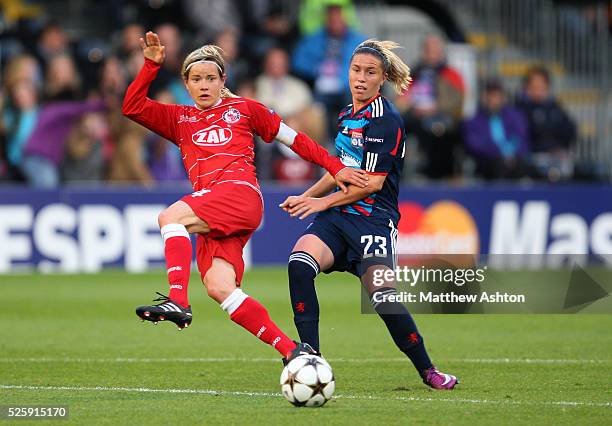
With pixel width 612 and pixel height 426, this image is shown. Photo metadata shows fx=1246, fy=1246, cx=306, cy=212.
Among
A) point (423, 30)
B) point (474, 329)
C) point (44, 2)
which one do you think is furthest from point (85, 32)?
point (474, 329)

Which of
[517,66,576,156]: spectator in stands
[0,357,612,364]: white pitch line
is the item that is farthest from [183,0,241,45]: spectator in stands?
[0,357,612,364]: white pitch line

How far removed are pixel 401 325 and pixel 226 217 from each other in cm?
128

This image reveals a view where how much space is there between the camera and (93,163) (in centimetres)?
1788

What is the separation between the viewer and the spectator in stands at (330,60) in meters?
18.4

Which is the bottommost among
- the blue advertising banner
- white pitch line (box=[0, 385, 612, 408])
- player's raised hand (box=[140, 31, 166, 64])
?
the blue advertising banner

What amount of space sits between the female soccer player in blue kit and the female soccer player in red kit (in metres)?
0.19

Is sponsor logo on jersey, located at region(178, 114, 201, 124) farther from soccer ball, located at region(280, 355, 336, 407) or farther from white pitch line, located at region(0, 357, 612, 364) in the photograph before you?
white pitch line, located at region(0, 357, 612, 364)

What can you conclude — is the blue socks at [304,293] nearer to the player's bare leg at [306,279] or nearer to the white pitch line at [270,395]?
the player's bare leg at [306,279]

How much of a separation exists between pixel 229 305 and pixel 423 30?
43.5ft

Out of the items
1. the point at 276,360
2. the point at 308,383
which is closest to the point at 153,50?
the point at 308,383

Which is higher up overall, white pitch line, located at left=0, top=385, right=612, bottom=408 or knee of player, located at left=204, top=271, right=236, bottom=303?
knee of player, located at left=204, top=271, right=236, bottom=303

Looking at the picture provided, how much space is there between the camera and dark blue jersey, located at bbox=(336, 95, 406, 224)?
786 cm

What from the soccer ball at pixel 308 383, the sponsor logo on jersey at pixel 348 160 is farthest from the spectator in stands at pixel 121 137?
the soccer ball at pixel 308 383

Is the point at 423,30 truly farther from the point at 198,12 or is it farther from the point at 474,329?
the point at 474,329
